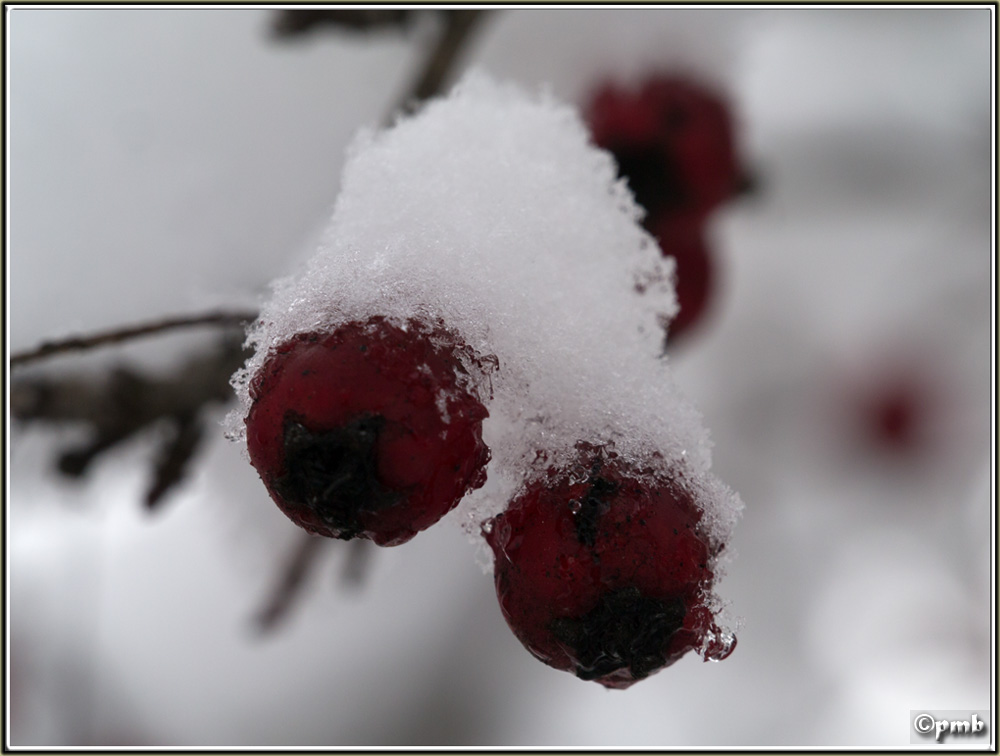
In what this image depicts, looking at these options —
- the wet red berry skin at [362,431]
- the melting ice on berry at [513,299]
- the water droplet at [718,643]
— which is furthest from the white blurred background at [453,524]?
the wet red berry skin at [362,431]

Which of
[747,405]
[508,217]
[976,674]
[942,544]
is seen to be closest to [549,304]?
[508,217]

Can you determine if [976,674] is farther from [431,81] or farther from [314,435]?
[314,435]

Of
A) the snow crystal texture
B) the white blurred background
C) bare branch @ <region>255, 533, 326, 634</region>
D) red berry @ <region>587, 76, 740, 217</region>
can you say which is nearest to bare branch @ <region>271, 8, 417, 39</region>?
the white blurred background

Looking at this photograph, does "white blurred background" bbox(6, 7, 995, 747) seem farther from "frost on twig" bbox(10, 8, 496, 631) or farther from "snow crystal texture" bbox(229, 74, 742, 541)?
"snow crystal texture" bbox(229, 74, 742, 541)

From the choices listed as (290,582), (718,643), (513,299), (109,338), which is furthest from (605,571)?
(290,582)

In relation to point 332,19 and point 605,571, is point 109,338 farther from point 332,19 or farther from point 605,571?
point 332,19
